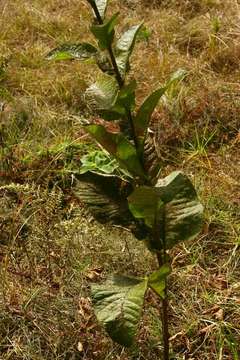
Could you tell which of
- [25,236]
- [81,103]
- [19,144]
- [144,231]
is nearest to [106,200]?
[144,231]

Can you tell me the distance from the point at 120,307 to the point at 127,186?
1.00 ft

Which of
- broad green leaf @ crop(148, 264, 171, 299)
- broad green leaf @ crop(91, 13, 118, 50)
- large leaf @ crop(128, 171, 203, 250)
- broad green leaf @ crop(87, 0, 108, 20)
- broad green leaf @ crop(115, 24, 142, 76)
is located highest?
broad green leaf @ crop(87, 0, 108, 20)

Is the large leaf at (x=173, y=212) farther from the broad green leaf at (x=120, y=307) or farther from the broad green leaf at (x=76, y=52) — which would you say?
the broad green leaf at (x=76, y=52)

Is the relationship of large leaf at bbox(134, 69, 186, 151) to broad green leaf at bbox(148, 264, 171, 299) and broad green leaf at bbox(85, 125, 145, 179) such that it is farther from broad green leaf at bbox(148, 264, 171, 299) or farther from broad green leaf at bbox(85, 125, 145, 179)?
broad green leaf at bbox(148, 264, 171, 299)

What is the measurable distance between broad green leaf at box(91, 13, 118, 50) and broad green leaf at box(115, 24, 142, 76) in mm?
68

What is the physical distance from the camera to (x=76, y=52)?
131cm

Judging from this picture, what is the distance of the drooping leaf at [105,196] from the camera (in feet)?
4.80

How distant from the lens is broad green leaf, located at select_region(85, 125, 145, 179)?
127cm

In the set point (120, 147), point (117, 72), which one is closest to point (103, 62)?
point (117, 72)

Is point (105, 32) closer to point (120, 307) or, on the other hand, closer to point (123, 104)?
point (123, 104)

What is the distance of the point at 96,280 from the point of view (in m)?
2.08

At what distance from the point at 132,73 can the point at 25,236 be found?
50.4 inches

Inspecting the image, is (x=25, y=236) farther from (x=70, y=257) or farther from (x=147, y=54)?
(x=147, y=54)

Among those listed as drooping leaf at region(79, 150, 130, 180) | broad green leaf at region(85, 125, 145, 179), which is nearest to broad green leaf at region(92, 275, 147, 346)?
broad green leaf at region(85, 125, 145, 179)
